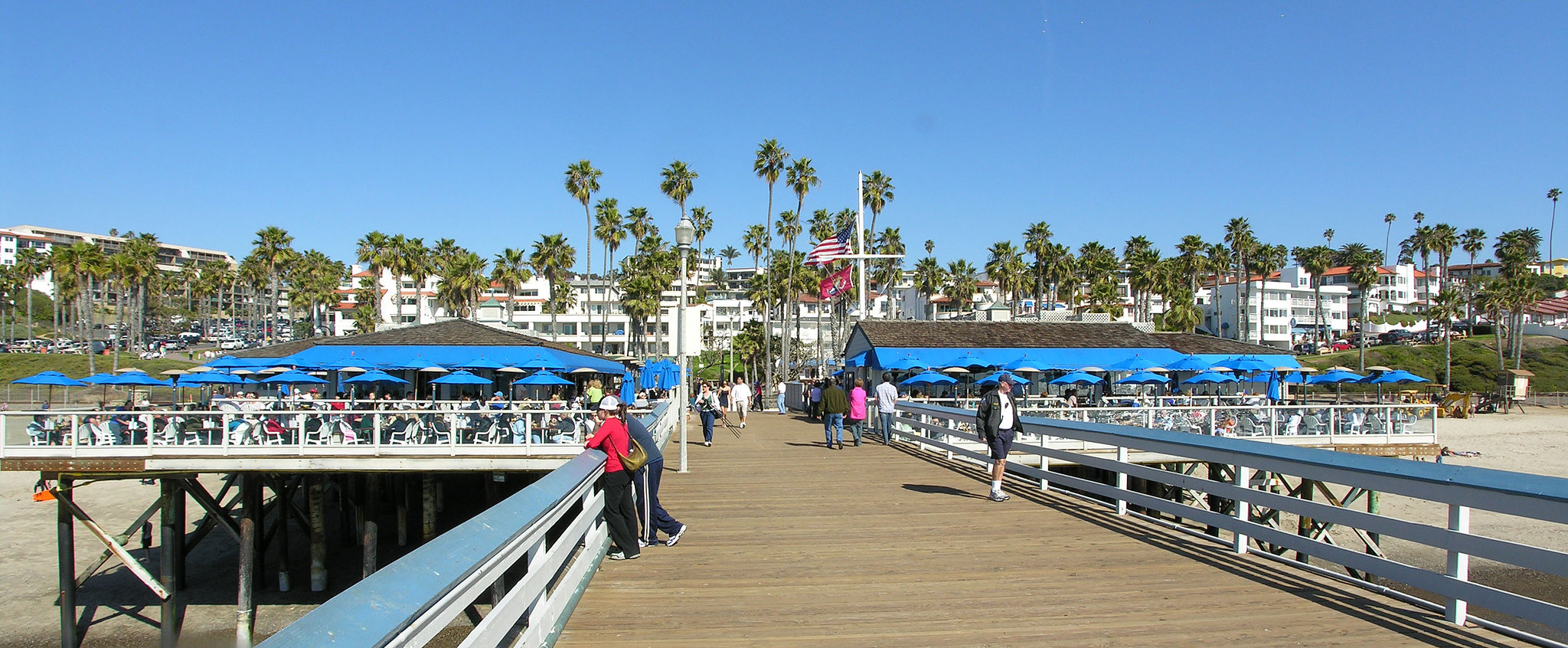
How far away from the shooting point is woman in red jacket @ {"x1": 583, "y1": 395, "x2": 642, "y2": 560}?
7.12 metres

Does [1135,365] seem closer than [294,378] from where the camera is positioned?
No

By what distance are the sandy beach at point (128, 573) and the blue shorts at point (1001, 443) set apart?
5.80m

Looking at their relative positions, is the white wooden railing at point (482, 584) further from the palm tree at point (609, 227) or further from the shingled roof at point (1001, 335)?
the palm tree at point (609, 227)

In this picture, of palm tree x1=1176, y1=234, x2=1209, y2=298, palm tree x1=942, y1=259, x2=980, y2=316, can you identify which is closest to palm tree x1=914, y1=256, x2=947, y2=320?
palm tree x1=942, y1=259, x2=980, y2=316

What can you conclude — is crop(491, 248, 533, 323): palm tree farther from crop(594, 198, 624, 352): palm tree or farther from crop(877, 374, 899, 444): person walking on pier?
crop(877, 374, 899, 444): person walking on pier

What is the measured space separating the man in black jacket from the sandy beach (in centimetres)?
578

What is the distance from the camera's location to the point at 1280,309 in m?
93.5

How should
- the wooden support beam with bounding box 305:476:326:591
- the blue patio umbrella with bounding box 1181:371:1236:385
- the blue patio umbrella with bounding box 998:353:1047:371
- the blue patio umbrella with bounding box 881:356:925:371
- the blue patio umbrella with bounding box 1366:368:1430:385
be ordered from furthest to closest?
the blue patio umbrella with bounding box 881:356:925:371
the blue patio umbrella with bounding box 998:353:1047:371
the blue patio umbrella with bounding box 1181:371:1236:385
the blue patio umbrella with bounding box 1366:368:1430:385
the wooden support beam with bounding box 305:476:326:591

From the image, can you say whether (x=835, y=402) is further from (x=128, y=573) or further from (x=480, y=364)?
(x=128, y=573)

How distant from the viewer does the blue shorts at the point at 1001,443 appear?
10.6 m

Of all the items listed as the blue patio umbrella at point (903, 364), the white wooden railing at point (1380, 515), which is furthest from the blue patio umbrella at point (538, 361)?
the white wooden railing at point (1380, 515)

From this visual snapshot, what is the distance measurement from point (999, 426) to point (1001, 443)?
8.7 inches

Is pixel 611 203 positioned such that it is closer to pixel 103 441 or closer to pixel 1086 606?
pixel 103 441

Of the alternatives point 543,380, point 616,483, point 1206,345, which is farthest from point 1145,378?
point 616,483
